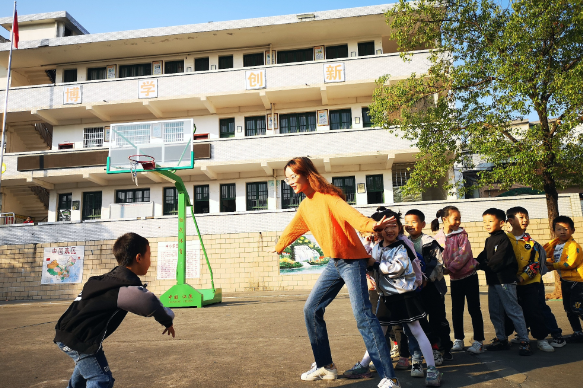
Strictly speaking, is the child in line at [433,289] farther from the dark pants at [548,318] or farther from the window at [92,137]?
the window at [92,137]

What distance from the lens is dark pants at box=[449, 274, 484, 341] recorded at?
540 cm

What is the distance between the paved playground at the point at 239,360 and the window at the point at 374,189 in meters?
13.3

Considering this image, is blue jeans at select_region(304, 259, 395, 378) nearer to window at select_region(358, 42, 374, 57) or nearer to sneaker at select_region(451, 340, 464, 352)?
sneaker at select_region(451, 340, 464, 352)

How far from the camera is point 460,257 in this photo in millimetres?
5414

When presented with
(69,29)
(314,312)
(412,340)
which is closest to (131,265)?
(314,312)

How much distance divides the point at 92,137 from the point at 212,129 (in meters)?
6.15

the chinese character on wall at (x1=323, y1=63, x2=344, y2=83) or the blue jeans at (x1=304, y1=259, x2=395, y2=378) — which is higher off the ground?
the chinese character on wall at (x1=323, y1=63, x2=344, y2=83)

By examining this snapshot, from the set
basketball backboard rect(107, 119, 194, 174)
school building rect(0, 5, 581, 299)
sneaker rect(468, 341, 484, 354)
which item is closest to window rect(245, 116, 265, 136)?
school building rect(0, 5, 581, 299)

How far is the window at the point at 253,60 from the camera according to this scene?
2260 cm

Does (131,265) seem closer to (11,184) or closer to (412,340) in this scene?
(412,340)

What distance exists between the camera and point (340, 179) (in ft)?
70.0

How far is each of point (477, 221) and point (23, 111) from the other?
21.3 m

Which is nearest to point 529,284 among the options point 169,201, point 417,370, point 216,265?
point 417,370

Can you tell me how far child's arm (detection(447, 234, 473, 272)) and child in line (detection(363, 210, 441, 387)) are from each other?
1.41m
